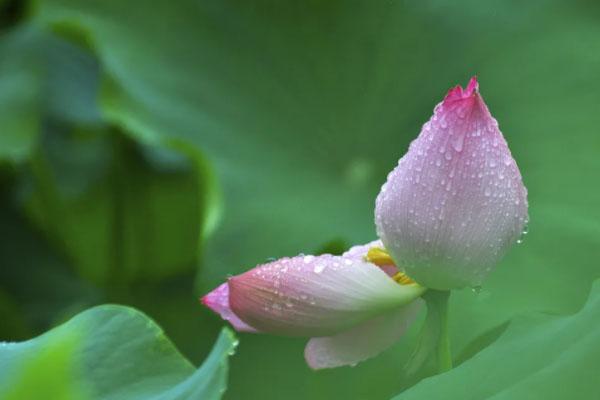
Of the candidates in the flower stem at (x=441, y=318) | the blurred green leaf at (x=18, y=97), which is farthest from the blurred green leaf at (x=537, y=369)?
the blurred green leaf at (x=18, y=97)

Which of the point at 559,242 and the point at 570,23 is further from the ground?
the point at 570,23

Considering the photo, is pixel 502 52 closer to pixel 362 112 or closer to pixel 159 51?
pixel 362 112

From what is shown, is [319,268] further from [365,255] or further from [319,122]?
[319,122]

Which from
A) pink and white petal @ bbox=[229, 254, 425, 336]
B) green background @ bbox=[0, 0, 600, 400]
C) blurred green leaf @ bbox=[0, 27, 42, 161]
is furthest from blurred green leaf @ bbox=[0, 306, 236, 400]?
blurred green leaf @ bbox=[0, 27, 42, 161]

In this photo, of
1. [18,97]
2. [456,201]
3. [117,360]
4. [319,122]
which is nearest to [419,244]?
[456,201]

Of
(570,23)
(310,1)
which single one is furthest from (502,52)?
(310,1)

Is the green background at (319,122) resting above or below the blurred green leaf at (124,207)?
above

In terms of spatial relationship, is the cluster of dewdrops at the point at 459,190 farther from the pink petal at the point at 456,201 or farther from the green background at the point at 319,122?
the green background at the point at 319,122
